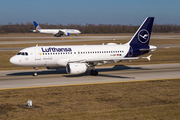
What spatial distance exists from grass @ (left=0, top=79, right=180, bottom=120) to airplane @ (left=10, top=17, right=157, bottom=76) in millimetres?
5288

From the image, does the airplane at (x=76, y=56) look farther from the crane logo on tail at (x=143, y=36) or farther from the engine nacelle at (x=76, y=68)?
the crane logo on tail at (x=143, y=36)

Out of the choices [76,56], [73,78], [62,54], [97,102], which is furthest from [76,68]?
[97,102]

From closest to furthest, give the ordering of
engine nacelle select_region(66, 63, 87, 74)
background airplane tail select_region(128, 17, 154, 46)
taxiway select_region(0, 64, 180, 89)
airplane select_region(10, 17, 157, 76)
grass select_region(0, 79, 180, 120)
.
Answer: grass select_region(0, 79, 180, 120)
taxiway select_region(0, 64, 180, 89)
engine nacelle select_region(66, 63, 87, 74)
airplane select_region(10, 17, 157, 76)
background airplane tail select_region(128, 17, 154, 46)

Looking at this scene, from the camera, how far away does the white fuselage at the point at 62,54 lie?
30766 mm

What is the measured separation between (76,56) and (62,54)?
81.2 inches

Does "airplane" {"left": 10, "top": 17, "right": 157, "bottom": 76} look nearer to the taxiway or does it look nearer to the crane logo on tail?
the crane logo on tail

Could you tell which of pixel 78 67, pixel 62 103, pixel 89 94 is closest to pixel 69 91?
pixel 89 94

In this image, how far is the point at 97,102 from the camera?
19.8m

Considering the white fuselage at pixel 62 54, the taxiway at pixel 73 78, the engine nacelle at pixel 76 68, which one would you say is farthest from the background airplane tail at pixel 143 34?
the engine nacelle at pixel 76 68

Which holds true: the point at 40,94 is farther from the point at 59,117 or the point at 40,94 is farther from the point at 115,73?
the point at 115,73

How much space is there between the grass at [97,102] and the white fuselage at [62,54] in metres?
7.06

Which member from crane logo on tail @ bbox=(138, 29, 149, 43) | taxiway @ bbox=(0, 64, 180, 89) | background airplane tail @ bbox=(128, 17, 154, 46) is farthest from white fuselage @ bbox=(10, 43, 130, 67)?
crane logo on tail @ bbox=(138, 29, 149, 43)

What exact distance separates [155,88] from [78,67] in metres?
10.3

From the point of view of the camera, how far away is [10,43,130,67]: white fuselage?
30.8m
